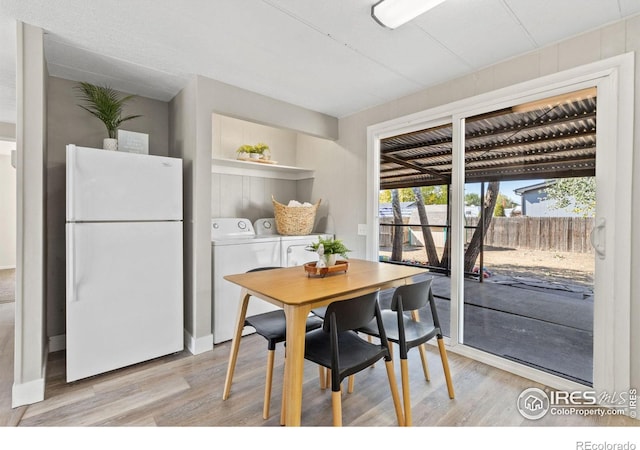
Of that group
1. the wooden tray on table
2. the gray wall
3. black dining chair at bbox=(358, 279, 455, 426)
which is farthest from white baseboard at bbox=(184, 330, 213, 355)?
the gray wall

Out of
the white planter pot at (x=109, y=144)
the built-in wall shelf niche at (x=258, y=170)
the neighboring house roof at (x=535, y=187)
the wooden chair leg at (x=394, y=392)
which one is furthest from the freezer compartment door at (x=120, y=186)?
the neighboring house roof at (x=535, y=187)

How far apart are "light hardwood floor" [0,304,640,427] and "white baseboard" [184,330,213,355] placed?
139 mm

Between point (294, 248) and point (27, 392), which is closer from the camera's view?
point (27, 392)

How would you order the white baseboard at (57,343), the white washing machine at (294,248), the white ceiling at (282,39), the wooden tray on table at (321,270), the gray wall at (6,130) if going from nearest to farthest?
the white ceiling at (282,39), the wooden tray on table at (321,270), the white baseboard at (57,343), the white washing machine at (294,248), the gray wall at (6,130)

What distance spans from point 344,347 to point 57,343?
103 inches

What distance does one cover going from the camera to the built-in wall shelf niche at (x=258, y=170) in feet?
11.1

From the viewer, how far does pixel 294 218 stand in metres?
3.47

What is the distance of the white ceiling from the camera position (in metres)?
1.79

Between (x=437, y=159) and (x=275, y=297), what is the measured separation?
2.19m

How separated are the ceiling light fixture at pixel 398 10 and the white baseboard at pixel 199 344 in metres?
2.73

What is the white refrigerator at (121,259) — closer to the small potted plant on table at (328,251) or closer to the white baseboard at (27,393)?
the white baseboard at (27,393)

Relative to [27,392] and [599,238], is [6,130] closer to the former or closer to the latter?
[27,392]

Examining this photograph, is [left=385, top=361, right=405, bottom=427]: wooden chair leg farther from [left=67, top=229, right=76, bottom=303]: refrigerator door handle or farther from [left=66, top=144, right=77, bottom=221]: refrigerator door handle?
[left=66, top=144, right=77, bottom=221]: refrigerator door handle

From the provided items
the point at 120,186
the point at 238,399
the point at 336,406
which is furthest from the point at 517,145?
the point at 120,186
